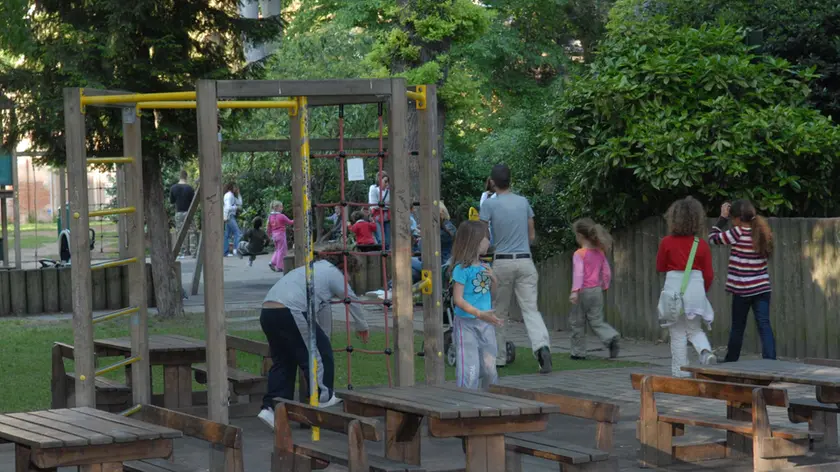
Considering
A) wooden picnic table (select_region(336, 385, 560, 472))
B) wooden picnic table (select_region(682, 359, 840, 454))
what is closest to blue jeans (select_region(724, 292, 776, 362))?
wooden picnic table (select_region(682, 359, 840, 454))

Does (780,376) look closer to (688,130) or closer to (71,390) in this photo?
(71,390)

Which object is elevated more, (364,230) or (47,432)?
(364,230)

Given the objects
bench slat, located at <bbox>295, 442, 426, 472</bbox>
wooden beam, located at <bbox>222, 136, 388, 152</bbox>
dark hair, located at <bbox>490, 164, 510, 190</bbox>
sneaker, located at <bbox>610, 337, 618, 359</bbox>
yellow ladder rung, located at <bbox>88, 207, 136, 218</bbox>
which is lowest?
sneaker, located at <bbox>610, 337, 618, 359</bbox>

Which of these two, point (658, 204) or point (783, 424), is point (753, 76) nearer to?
point (658, 204)

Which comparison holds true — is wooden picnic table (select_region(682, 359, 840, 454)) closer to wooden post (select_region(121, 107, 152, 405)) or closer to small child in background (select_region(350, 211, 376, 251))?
wooden post (select_region(121, 107, 152, 405))

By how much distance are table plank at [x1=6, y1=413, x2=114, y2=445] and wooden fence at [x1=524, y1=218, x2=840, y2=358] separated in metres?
8.45

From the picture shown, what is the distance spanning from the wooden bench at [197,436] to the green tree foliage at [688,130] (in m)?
8.24

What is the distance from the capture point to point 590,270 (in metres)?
13.8

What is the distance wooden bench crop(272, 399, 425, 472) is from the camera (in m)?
6.79

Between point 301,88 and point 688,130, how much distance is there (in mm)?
6895

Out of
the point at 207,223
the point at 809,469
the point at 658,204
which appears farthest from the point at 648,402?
the point at 658,204

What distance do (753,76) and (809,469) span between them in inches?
321

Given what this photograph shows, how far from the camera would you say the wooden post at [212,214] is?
8.72 metres

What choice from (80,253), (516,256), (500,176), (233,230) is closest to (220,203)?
(80,253)
